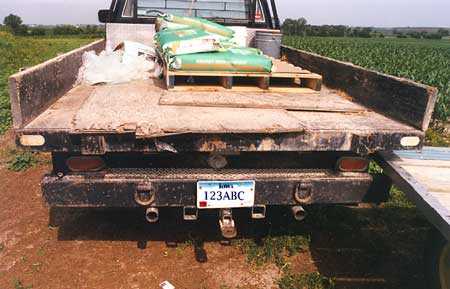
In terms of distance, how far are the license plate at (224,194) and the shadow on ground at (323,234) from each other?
0.74 metres

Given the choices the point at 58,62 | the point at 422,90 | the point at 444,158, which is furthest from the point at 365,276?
the point at 58,62

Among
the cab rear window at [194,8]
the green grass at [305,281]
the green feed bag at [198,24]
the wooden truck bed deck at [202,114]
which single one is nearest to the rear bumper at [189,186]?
the wooden truck bed deck at [202,114]

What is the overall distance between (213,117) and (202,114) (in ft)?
0.36

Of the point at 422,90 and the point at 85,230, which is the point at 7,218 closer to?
the point at 85,230

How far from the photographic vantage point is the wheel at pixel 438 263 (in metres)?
2.45

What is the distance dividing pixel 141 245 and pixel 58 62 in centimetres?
166

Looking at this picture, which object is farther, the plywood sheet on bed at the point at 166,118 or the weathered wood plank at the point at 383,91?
the weathered wood plank at the point at 383,91

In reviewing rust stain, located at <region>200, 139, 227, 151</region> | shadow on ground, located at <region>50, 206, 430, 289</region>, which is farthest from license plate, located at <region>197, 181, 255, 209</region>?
shadow on ground, located at <region>50, 206, 430, 289</region>

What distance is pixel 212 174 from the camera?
252 cm

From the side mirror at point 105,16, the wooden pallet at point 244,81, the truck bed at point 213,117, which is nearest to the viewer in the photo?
the truck bed at point 213,117

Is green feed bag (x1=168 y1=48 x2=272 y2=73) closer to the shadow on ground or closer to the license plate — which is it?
the license plate

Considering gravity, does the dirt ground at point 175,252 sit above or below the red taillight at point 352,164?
below

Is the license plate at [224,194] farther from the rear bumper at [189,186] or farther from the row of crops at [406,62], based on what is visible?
the row of crops at [406,62]

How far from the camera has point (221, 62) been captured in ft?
10.4
